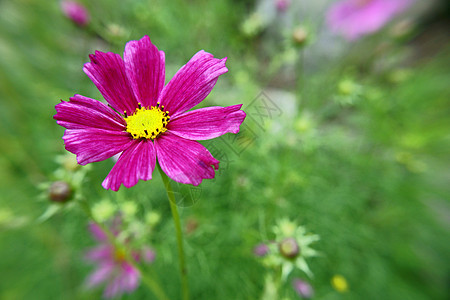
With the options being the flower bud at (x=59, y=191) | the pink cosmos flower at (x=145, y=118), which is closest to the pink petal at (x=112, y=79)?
the pink cosmos flower at (x=145, y=118)

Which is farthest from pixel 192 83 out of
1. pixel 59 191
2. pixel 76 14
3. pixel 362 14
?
pixel 362 14

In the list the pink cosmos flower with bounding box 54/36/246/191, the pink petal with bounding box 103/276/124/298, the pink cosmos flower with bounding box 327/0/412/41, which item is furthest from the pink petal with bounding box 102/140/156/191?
the pink cosmos flower with bounding box 327/0/412/41

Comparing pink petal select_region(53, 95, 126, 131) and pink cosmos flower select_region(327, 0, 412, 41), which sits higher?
pink cosmos flower select_region(327, 0, 412, 41)

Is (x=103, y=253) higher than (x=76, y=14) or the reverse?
the reverse

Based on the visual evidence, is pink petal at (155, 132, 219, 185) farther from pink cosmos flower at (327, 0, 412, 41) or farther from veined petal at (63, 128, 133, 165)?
pink cosmos flower at (327, 0, 412, 41)

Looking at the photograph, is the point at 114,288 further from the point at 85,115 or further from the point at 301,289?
the point at 85,115

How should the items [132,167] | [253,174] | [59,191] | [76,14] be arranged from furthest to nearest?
[253,174] < [76,14] < [59,191] < [132,167]

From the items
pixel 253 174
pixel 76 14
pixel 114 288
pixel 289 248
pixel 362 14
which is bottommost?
pixel 114 288
